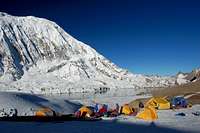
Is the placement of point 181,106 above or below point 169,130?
above

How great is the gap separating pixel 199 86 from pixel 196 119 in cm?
5928

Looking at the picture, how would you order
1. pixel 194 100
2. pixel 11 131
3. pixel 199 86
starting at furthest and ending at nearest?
pixel 199 86
pixel 194 100
pixel 11 131

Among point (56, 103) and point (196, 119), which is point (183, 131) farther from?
point (56, 103)

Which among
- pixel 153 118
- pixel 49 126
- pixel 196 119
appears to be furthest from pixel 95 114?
pixel 49 126

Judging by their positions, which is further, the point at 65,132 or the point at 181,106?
the point at 181,106

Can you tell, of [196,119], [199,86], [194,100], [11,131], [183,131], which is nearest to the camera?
[11,131]

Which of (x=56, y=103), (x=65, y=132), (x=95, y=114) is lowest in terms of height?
(x=65, y=132)

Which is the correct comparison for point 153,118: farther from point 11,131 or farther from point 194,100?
point 194,100

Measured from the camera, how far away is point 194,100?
60.8m

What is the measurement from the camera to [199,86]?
300ft

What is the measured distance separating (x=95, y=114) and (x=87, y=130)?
1792 cm

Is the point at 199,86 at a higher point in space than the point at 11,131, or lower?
higher

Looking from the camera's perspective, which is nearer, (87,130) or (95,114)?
(87,130)

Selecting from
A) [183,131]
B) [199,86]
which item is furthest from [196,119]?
[199,86]
